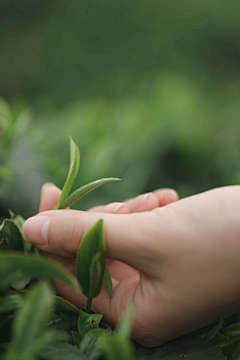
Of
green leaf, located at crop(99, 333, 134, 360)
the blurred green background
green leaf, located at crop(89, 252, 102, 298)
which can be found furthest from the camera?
the blurred green background

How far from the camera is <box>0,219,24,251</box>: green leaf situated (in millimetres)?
452

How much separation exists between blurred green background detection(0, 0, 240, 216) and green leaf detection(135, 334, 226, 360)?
42cm

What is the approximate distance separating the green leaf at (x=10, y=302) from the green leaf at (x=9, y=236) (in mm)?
108

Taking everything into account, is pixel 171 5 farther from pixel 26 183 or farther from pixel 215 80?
pixel 26 183

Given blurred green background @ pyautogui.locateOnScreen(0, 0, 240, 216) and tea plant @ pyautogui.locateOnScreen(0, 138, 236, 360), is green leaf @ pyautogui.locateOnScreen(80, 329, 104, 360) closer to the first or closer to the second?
tea plant @ pyautogui.locateOnScreen(0, 138, 236, 360)

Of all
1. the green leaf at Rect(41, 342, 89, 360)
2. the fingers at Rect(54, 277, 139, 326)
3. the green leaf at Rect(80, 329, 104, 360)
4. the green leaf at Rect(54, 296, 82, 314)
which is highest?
the green leaf at Rect(41, 342, 89, 360)

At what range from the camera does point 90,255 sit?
14.9 inches

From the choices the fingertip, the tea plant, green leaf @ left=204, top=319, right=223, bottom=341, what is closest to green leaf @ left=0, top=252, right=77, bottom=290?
the tea plant

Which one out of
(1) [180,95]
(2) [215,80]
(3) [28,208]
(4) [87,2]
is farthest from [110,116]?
(4) [87,2]

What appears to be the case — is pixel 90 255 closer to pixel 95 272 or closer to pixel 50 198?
pixel 95 272

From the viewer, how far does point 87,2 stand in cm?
305

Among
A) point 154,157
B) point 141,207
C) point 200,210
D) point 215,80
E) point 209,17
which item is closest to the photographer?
point 200,210

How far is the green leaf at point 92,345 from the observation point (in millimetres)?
332

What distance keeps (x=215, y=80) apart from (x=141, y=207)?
2323mm
